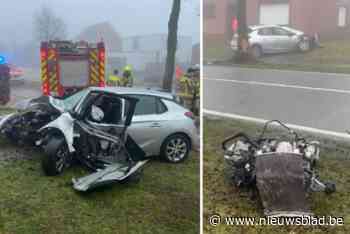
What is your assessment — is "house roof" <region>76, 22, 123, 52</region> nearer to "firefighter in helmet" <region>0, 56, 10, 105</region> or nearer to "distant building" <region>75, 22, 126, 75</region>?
"distant building" <region>75, 22, 126, 75</region>

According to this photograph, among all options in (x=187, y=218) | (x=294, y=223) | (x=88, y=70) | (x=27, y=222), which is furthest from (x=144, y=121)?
(x=294, y=223)

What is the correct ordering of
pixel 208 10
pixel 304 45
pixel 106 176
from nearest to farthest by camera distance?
1. pixel 208 10
2. pixel 304 45
3. pixel 106 176

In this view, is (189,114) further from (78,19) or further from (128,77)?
(78,19)

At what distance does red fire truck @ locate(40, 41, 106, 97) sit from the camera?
1994 millimetres

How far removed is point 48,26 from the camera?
1984mm

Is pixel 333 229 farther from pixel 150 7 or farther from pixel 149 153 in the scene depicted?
pixel 150 7

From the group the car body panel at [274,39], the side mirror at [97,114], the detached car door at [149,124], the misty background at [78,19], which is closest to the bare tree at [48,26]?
the misty background at [78,19]

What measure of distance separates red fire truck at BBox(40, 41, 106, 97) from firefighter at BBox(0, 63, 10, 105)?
0.69 feet

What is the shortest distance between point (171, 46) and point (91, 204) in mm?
922

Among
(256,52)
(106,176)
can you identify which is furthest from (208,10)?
(106,176)

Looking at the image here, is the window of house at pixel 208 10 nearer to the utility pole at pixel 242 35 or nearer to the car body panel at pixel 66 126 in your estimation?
the utility pole at pixel 242 35

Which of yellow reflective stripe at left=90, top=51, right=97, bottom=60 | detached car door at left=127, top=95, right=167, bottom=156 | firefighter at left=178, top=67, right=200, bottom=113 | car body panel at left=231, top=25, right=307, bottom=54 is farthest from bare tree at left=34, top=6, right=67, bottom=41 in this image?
car body panel at left=231, top=25, right=307, bottom=54
